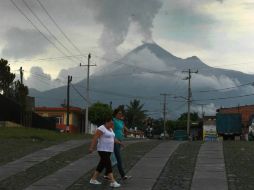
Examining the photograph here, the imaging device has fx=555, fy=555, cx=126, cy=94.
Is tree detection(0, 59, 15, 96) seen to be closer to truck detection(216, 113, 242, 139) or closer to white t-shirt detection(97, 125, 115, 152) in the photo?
truck detection(216, 113, 242, 139)

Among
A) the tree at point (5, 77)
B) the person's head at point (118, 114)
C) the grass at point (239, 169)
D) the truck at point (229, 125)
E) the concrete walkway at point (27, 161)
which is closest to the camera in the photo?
the grass at point (239, 169)

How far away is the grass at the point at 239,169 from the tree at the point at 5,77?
31.0 m

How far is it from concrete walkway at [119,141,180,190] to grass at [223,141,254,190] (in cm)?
177

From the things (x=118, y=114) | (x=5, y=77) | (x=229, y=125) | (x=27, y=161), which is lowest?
(x=27, y=161)

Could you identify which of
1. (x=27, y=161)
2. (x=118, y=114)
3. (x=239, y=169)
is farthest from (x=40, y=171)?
(x=239, y=169)

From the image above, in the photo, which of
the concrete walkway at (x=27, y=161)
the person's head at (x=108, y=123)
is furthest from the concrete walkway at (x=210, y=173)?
the concrete walkway at (x=27, y=161)

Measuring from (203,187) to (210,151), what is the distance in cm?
837

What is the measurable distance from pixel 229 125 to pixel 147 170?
3940 centimetres

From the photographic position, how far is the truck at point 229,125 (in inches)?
2068

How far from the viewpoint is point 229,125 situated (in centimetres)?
5269

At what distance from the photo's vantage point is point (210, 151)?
65.5ft

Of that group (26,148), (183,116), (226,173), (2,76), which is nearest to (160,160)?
(226,173)

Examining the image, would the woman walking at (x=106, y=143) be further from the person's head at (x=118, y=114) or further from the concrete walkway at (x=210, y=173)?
the concrete walkway at (x=210, y=173)

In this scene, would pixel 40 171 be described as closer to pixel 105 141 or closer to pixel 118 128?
pixel 118 128
